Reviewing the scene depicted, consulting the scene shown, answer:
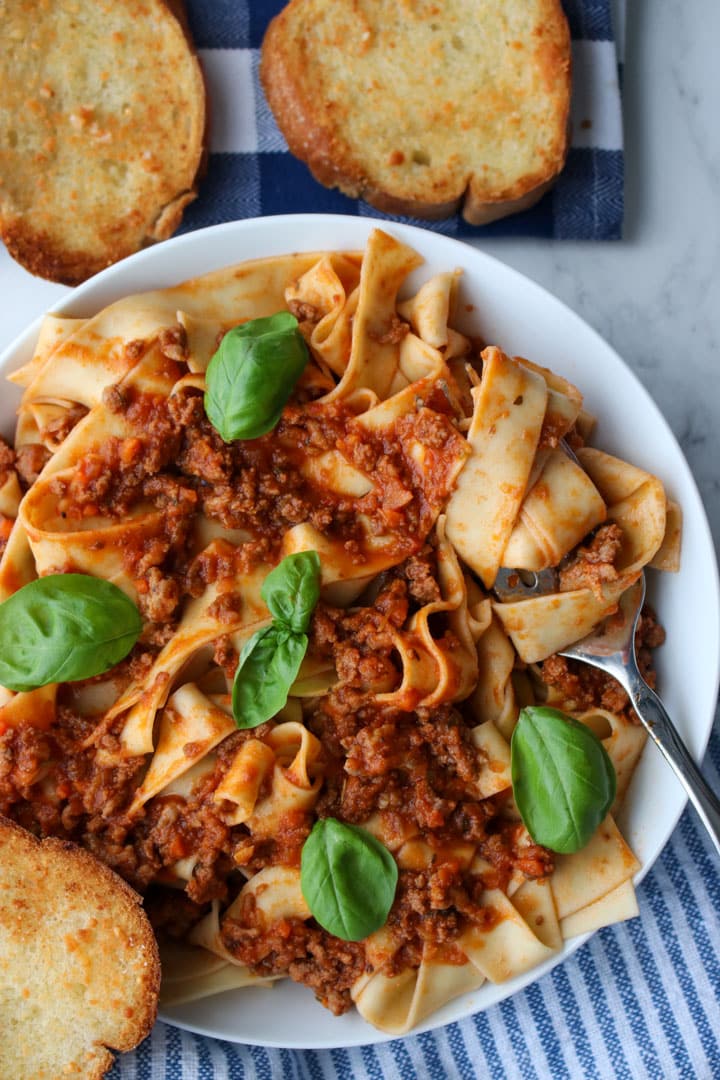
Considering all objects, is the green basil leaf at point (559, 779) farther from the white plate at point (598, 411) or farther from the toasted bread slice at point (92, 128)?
the toasted bread slice at point (92, 128)

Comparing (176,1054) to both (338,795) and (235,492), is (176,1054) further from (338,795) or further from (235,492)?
(235,492)

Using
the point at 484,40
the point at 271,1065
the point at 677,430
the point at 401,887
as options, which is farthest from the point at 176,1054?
the point at 484,40

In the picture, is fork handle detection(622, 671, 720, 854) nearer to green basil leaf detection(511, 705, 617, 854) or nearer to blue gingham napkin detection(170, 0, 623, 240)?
green basil leaf detection(511, 705, 617, 854)

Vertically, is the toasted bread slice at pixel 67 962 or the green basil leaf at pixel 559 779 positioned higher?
the green basil leaf at pixel 559 779

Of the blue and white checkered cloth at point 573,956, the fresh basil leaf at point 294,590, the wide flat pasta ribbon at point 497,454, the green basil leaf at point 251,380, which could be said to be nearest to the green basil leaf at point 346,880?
the fresh basil leaf at point 294,590

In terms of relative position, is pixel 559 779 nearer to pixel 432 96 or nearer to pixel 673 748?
pixel 673 748

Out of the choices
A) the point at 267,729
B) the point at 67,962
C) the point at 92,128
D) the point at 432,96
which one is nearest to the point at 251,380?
the point at 267,729
